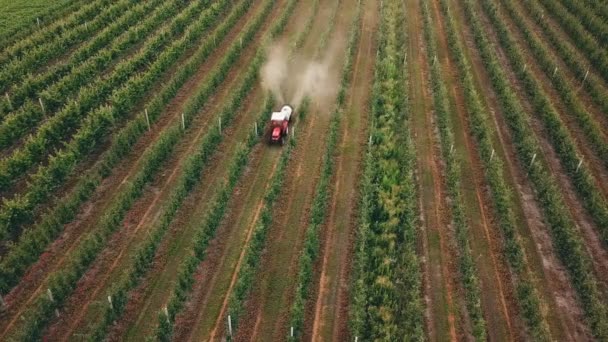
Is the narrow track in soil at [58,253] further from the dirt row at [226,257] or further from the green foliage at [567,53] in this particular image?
the green foliage at [567,53]

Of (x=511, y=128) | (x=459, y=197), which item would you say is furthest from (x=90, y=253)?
(x=511, y=128)

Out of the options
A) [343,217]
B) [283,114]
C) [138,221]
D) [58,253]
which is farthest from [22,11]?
[343,217]

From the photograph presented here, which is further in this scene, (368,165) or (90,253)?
(368,165)

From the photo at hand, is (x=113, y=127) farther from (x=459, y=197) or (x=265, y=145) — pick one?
(x=459, y=197)

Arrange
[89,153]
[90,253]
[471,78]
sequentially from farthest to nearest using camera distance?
[471,78], [89,153], [90,253]

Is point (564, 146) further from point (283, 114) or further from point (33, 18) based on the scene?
point (33, 18)

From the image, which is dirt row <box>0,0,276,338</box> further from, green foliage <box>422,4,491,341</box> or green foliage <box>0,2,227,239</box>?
A: green foliage <box>422,4,491,341</box>
